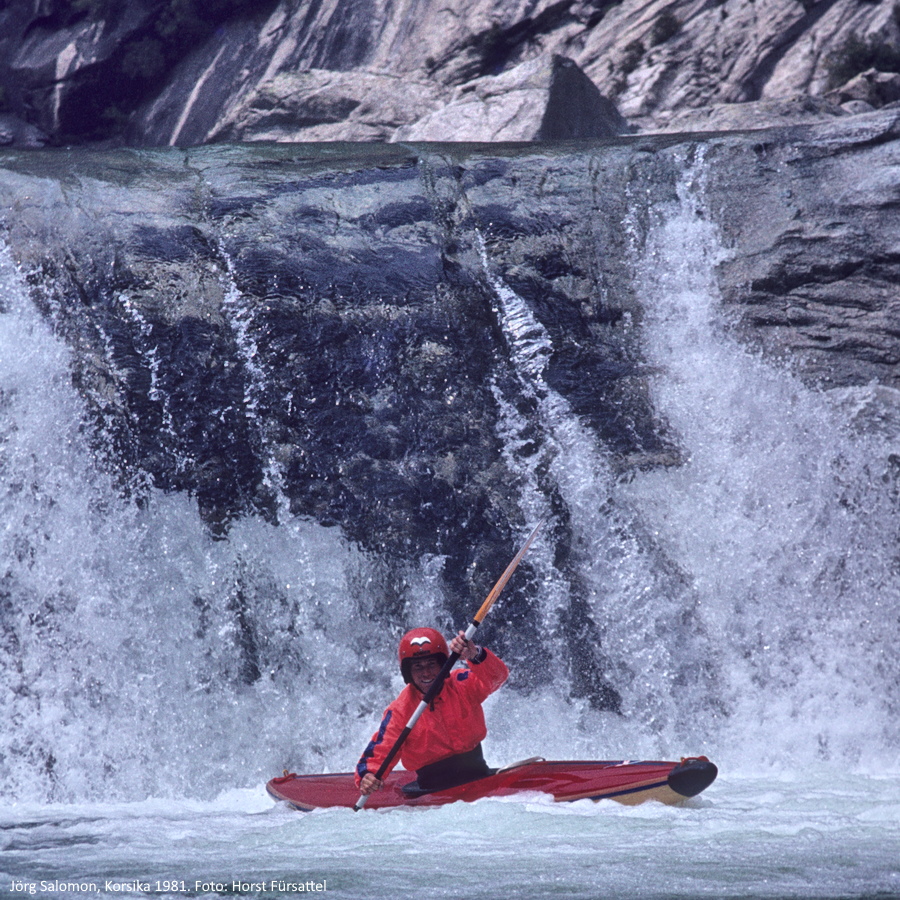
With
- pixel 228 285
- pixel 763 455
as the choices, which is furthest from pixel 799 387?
pixel 228 285

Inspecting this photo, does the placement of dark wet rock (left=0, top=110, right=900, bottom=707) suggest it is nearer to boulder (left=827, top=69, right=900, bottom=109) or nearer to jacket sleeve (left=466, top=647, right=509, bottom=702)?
jacket sleeve (left=466, top=647, right=509, bottom=702)

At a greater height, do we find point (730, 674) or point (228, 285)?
point (228, 285)

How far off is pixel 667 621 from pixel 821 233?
3254 mm

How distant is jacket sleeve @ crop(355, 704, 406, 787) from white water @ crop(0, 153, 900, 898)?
2.16ft

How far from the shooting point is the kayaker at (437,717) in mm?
4609

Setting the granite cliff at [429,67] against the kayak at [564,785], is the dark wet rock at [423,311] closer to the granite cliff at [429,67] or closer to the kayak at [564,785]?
the kayak at [564,785]

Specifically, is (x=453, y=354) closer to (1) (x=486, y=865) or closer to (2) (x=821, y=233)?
(2) (x=821, y=233)

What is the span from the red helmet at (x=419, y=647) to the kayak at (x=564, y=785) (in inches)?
22.3

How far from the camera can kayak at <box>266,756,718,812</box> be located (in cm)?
438

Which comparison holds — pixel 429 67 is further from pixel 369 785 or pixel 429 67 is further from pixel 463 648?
pixel 369 785

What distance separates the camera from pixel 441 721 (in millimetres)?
4656

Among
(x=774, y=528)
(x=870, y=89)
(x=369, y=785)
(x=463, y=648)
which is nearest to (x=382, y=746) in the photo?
(x=369, y=785)

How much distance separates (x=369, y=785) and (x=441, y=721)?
441mm

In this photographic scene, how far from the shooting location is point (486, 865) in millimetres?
3547
